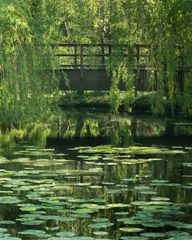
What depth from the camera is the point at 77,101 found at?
23906 mm

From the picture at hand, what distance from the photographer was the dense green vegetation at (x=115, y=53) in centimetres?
1112

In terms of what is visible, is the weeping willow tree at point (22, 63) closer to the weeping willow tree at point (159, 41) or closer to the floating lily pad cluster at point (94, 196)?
the floating lily pad cluster at point (94, 196)

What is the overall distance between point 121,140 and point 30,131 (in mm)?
2376

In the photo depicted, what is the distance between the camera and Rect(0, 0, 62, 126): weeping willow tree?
35.3ft

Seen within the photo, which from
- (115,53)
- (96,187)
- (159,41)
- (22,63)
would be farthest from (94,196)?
(115,53)

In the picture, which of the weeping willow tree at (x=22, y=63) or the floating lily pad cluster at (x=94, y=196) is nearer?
the floating lily pad cluster at (x=94, y=196)

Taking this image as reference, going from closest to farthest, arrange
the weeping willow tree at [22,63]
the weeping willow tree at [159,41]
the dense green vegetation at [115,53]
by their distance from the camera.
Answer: the weeping willow tree at [22,63], the dense green vegetation at [115,53], the weeping willow tree at [159,41]

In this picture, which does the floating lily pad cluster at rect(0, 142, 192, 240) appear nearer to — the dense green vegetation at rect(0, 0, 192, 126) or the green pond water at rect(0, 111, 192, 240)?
the green pond water at rect(0, 111, 192, 240)

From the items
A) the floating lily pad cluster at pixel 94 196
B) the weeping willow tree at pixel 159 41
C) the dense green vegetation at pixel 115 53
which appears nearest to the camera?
the floating lily pad cluster at pixel 94 196

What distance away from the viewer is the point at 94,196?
8.17 m

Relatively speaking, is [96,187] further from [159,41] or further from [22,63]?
[159,41]

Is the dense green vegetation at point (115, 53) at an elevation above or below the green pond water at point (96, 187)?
above

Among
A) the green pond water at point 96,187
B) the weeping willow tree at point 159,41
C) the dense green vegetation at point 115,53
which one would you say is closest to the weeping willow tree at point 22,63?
the dense green vegetation at point 115,53

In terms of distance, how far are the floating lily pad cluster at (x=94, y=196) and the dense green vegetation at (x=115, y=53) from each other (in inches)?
31.6
